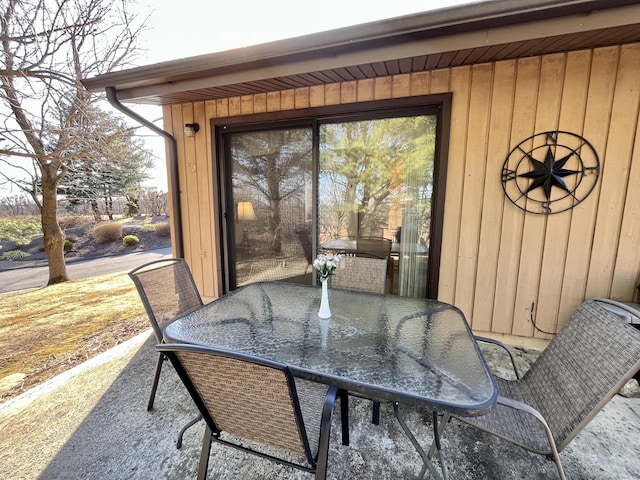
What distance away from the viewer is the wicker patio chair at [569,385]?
3.38ft

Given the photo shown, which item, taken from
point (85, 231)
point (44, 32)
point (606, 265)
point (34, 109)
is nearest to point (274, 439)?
point (606, 265)

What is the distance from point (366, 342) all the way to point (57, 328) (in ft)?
13.2

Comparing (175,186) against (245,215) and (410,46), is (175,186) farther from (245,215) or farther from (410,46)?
(410,46)

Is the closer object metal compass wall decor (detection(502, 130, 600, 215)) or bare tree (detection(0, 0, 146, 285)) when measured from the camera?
metal compass wall decor (detection(502, 130, 600, 215))

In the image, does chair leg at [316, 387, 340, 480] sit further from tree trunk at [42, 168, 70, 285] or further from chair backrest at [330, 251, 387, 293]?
tree trunk at [42, 168, 70, 285]

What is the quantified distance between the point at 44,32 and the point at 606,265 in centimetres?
652

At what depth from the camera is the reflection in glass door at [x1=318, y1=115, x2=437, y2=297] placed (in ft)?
8.79

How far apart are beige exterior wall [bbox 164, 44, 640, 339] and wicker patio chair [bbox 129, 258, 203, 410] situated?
2.07 meters

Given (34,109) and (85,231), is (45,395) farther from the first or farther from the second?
(85,231)

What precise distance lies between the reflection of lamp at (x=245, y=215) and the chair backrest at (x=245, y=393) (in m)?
2.47

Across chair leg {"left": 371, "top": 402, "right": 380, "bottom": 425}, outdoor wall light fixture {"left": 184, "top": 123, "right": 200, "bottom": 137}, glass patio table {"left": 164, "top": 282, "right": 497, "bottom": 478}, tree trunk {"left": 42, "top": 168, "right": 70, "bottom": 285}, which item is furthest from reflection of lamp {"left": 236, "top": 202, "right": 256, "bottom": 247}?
tree trunk {"left": 42, "top": 168, "right": 70, "bottom": 285}

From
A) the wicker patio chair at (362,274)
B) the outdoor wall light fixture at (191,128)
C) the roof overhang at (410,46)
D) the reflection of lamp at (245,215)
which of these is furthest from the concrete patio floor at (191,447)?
the outdoor wall light fixture at (191,128)

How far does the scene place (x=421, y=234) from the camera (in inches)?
108

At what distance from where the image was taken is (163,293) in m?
2.00
